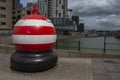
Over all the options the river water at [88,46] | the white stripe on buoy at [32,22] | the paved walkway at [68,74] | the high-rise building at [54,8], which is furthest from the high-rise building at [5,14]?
the paved walkway at [68,74]

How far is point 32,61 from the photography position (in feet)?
21.1

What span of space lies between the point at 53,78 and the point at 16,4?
95.1 m

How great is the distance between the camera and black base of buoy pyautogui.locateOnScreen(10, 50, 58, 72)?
6.44m

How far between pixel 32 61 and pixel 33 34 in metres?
0.83

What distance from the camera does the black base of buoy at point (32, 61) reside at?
21.1 feet

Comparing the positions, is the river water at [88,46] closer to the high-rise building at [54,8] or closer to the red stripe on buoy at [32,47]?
the red stripe on buoy at [32,47]

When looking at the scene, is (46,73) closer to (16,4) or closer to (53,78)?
(53,78)

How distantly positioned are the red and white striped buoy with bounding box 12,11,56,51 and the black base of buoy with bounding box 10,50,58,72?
0.16 metres

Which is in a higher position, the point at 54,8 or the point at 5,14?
the point at 54,8

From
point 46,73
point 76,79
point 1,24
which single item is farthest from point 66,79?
point 1,24

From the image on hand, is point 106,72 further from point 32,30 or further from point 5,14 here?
point 5,14

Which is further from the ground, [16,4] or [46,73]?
[16,4]

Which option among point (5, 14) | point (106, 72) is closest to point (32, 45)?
point (106, 72)

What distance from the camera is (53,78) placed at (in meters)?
5.89
